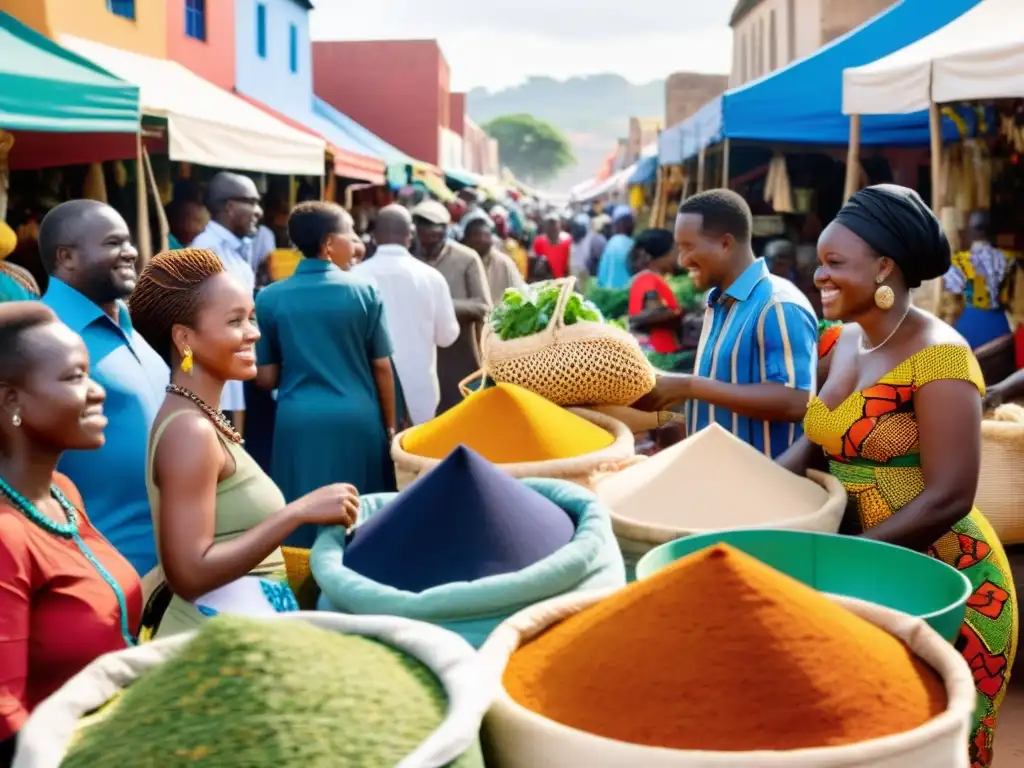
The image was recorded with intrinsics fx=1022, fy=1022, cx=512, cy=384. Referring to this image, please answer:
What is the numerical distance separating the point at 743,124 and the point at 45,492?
6.10 meters

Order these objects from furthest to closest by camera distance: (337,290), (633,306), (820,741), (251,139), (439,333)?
(251,139) → (633,306) → (439,333) → (337,290) → (820,741)

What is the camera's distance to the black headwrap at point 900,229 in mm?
1877

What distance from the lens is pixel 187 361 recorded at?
5.98ft

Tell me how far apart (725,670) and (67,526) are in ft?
3.28

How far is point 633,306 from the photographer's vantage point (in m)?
5.64

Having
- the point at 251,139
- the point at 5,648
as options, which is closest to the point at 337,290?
the point at 5,648

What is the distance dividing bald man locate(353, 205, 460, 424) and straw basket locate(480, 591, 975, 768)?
12.1 feet

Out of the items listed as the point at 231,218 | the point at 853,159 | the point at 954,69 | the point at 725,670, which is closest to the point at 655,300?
the point at 853,159

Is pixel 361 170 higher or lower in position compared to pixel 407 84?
lower

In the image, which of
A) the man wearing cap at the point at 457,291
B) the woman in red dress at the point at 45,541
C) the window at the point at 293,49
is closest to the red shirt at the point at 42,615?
the woman in red dress at the point at 45,541

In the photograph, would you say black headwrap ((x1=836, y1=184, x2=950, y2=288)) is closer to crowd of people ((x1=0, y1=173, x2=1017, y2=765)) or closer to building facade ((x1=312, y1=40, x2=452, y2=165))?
crowd of people ((x1=0, y1=173, x2=1017, y2=765))

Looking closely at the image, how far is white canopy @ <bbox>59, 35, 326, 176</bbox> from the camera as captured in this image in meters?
5.77

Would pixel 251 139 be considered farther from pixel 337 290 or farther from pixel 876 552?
pixel 876 552

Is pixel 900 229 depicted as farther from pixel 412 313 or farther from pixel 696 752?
pixel 412 313
